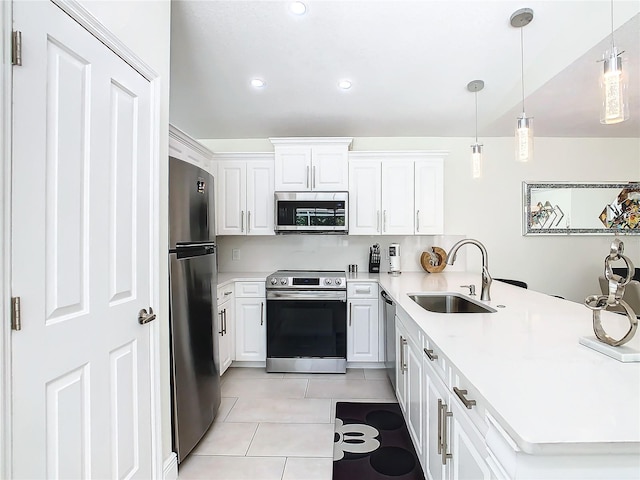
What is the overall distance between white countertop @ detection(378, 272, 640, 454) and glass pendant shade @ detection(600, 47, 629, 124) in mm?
933

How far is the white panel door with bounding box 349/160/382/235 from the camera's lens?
3609 mm

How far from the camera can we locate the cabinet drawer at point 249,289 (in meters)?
3.42

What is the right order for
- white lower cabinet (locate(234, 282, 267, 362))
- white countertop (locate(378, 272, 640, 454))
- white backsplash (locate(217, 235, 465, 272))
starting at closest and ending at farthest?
white countertop (locate(378, 272, 640, 454)), white lower cabinet (locate(234, 282, 267, 362)), white backsplash (locate(217, 235, 465, 272))

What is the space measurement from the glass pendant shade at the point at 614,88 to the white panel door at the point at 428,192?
211 cm

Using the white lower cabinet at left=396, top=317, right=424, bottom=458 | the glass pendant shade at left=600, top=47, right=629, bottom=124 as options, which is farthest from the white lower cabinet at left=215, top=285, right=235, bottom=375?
the glass pendant shade at left=600, top=47, right=629, bottom=124

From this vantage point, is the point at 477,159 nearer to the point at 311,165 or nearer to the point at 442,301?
the point at 442,301

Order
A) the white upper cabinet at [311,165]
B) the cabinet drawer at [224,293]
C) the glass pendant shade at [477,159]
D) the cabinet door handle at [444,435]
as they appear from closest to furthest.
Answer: the cabinet door handle at [444,435] → the glass pendant shade at [477,159] → the cabinet drawer at [224,293] → the white upper cabinet at [311,165]

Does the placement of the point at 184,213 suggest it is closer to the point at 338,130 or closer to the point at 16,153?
the point at 16,153

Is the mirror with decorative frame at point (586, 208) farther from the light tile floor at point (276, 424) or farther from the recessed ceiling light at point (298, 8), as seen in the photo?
the recessed ceiling light at point (298, 8)

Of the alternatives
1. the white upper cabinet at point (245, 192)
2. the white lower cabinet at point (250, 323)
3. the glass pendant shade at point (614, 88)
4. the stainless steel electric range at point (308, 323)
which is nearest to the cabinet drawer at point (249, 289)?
the white lower cabinet at point (250, 323)

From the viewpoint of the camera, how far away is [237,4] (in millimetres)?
2311

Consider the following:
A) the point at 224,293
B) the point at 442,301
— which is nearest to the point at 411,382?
the point at 442,301

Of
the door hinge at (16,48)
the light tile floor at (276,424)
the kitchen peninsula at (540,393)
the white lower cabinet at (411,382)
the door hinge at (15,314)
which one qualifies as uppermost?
the door hinge at (16,48)

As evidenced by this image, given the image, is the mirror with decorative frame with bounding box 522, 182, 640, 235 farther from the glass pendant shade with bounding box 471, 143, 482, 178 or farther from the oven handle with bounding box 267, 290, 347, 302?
the oven handle with bounding box 267, 290, 347, 302
